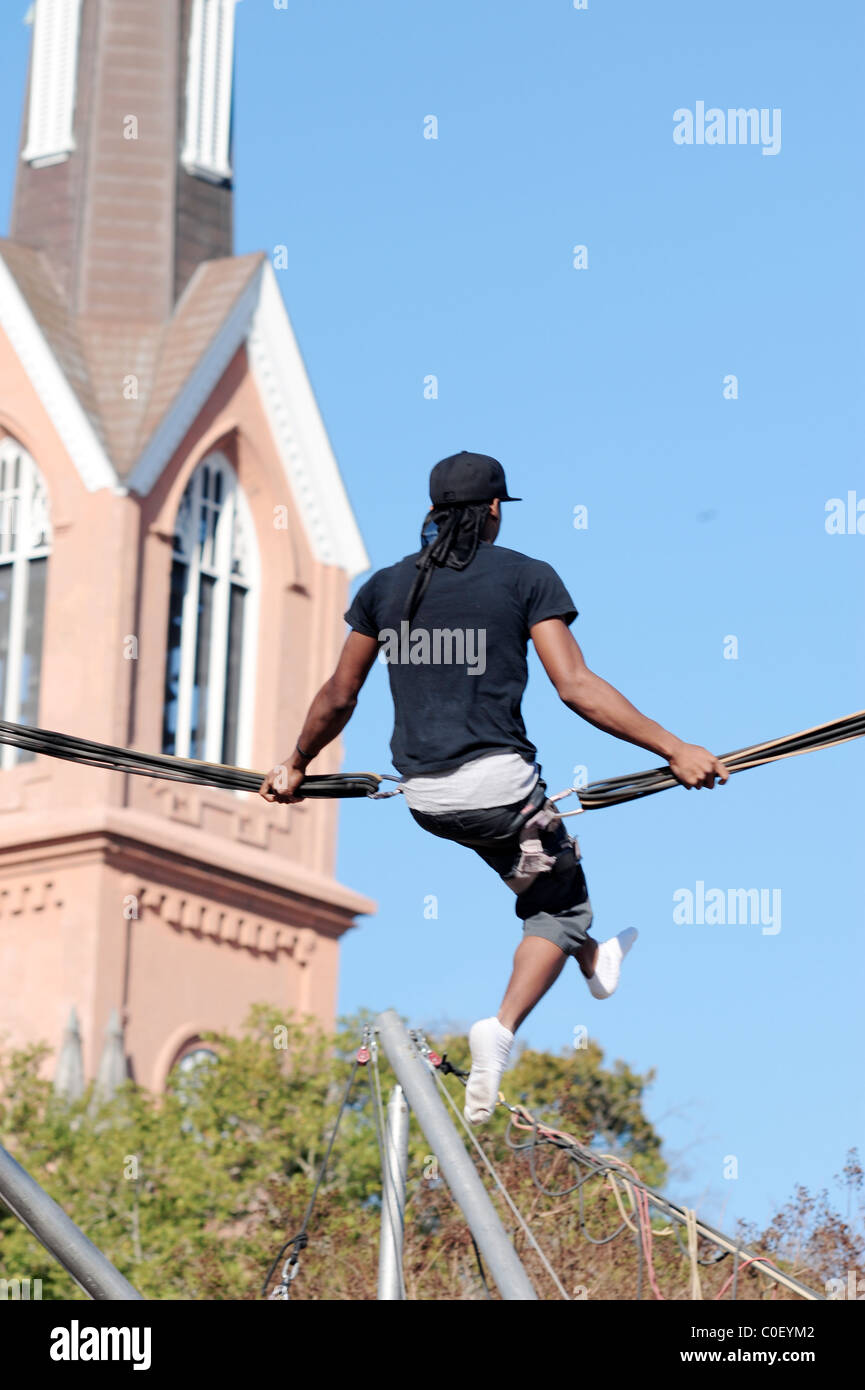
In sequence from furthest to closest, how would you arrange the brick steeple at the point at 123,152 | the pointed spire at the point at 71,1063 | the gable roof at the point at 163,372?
the brick steeple at the point at 123,152, the gable roof at the point at 163,372, the pointed spire at the point at 71,1063

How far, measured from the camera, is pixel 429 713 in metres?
8.31

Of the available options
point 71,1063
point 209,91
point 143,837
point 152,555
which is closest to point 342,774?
point 71,1063

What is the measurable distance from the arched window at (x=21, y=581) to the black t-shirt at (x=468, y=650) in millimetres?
35104

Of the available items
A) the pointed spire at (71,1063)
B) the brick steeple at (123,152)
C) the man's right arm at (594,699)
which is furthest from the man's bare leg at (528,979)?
the brick steeple at (123,152)

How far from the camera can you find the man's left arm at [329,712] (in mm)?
8664

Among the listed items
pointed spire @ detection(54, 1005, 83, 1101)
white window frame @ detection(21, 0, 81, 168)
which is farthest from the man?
white window frame @ detection(21, 0, 81, 168)

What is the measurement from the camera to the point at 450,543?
27.3 ft

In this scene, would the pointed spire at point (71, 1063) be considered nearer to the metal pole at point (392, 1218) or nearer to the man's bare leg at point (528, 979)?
the metal pole at point (392, 1218)

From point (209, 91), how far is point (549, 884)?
38.8 metres

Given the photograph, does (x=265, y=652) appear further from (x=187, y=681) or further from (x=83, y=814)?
(x=83, y=814)

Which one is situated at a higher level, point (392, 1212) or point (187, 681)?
point (187, 681)

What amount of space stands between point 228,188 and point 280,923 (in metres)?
12.1

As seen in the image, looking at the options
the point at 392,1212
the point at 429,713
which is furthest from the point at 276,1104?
the point at 429,713
